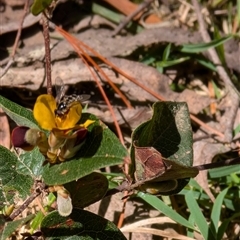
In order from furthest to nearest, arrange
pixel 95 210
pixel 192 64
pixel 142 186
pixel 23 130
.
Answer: pixel 192 64, pixel 95 210, pixel 142 186, pixel 23 130

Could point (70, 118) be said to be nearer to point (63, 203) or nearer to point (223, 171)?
point (63, 203)

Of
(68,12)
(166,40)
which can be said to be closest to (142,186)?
(166,40)

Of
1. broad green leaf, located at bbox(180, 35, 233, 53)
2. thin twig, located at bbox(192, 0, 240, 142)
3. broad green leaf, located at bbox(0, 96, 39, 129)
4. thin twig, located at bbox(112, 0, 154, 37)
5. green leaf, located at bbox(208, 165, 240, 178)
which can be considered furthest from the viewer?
thin twig, located at bbox(112, 0, 154, 37)

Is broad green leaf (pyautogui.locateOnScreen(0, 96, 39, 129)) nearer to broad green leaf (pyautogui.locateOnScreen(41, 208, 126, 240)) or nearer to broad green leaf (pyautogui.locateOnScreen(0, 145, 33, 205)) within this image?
broad green leaf (pyautogui.locateOnScreen(0, 145, 33, 205))

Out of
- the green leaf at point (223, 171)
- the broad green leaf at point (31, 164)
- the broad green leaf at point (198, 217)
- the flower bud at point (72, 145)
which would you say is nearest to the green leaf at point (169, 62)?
the green leaf at point (223, 171)

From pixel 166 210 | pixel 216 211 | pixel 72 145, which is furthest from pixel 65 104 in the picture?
pixel 216 211

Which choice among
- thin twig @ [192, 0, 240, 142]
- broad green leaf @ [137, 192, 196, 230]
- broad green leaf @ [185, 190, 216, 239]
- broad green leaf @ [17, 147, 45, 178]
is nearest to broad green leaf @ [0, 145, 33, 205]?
broad green leaf @ [17, 147, 45, 178]

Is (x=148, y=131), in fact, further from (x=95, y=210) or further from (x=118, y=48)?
(x=118, y=48)
